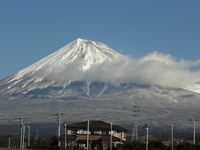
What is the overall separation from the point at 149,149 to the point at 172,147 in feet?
12.7

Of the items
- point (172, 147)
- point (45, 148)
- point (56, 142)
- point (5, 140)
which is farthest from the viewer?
point (5, 140)

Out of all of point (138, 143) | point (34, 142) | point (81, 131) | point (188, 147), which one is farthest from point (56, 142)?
point (188, 147)

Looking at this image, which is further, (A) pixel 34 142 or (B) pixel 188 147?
(A) pixel 34 142

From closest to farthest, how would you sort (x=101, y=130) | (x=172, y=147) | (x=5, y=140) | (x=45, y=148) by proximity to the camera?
(x=172, y=147) → (x=45, y=148) → (x=101, y=130) → (x=5, y=140)

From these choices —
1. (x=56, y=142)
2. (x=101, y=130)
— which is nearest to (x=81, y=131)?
(x=101, y=130)

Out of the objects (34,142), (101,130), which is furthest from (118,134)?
(34,142)

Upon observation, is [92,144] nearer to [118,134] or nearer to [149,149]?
[118,134]

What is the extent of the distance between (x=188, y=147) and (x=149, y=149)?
534cm

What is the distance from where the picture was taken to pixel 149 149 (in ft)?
277

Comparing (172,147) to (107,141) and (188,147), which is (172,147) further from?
(107,141)

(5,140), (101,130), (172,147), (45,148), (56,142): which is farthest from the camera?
(5,140)

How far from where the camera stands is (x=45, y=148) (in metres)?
95.6

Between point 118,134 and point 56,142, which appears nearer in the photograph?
point 56,142

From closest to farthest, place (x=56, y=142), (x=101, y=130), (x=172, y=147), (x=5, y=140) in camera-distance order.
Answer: (x=172, y=147) → (x=56, y=142) → (x=101, y=130) → (x=5, y=140)
